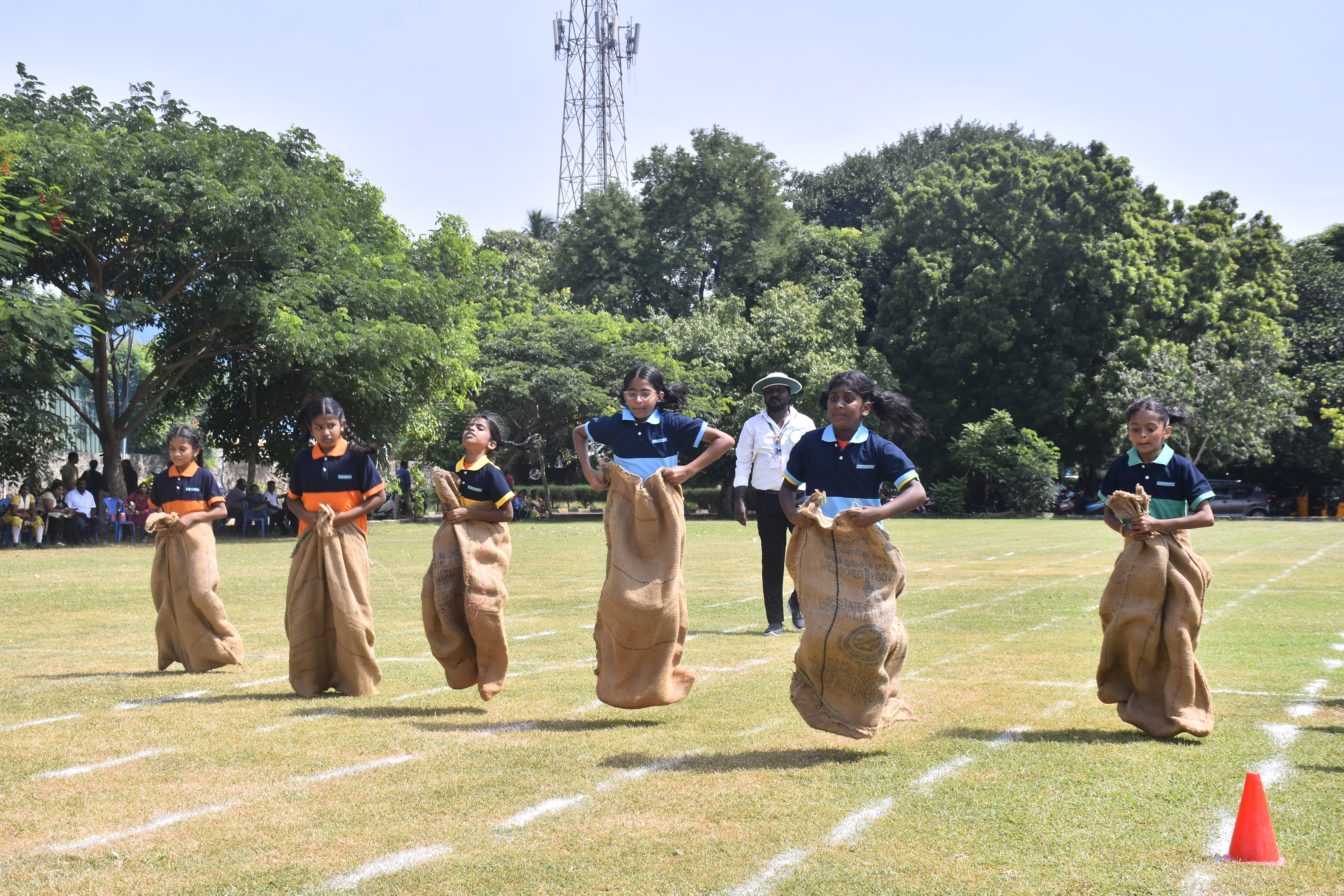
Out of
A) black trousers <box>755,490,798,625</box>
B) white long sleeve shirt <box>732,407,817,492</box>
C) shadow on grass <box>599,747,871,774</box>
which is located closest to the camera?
shadow on grass <box>599,747,871,774</box>

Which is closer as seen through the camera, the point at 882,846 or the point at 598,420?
the point at 882,846

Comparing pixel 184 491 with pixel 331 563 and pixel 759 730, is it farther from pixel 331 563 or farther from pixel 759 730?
pixel 759 730

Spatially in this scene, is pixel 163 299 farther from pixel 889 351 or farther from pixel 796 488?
pixel 889 351

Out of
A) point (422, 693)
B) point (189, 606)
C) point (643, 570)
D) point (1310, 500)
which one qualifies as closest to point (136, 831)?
point (643, 570)

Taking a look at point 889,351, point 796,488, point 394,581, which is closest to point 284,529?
point 394,581

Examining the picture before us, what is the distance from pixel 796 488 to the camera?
6523mm

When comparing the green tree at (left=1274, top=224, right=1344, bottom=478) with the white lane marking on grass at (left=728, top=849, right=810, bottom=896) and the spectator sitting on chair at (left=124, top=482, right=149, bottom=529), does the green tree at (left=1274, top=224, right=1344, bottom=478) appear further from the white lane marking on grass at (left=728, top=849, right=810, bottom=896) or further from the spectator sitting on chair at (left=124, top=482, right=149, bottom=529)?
the white lane marking on grass at (left=728, top=849, right=810, bottom=896)

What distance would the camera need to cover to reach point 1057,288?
Answer: 43.5 meters

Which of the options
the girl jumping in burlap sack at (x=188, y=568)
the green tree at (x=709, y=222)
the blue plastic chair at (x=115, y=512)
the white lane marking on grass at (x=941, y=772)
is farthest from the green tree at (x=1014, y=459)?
the white lane marking on grass at (x=941, y=772)

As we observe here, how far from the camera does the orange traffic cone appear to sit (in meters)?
4.22

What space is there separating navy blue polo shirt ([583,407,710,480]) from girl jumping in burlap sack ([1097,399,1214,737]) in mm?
2481

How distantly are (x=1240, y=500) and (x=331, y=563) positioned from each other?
147 feet

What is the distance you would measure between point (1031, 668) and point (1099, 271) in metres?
36.5

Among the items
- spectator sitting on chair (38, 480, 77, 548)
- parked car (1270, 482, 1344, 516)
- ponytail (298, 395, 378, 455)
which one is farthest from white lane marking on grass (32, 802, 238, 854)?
parked car (1270, 482, 1344, 516)
